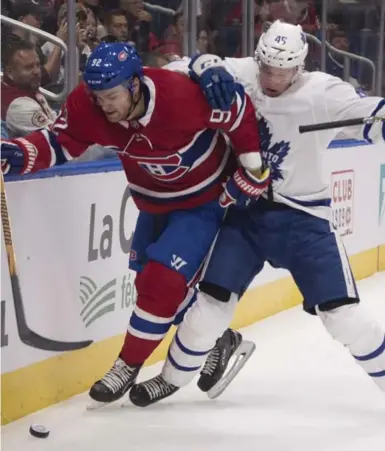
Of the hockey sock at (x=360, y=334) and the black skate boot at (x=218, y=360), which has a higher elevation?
the hockey sock at (x=360, y=334)

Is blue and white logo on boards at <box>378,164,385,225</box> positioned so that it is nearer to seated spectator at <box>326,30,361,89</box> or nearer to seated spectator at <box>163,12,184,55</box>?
seated spectator at <box>326,30,361,89</box>

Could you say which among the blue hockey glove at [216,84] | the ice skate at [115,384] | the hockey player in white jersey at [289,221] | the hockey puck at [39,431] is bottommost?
the hockey puck at [39,431]

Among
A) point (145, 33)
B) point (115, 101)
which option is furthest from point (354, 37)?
point (115, 101)

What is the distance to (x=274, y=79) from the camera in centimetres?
250

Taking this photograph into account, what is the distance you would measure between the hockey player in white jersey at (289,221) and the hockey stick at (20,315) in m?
0.28

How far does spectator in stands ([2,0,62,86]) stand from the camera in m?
2.99

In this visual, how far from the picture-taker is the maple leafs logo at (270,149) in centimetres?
258

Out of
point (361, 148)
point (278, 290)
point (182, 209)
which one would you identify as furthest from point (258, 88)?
point (361, 148)

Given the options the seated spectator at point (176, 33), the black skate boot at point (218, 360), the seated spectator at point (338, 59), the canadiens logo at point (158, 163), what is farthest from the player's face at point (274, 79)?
the seated spectator at point (338, 59)

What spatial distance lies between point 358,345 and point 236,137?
2.01 ft

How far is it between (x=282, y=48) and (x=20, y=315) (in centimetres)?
95

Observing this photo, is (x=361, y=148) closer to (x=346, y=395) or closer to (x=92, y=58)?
(x=346, y=395)

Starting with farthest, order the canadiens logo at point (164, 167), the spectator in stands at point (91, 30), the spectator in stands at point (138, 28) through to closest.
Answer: the spectator in stands at point (138, 28) → the spectator in stands at point (91, 30) → the canadiens logo at point (164, 167)

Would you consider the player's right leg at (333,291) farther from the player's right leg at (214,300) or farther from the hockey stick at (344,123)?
the hockey stick at (344,123)
